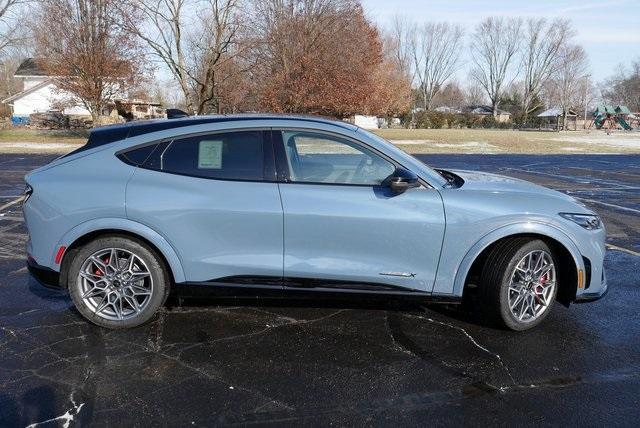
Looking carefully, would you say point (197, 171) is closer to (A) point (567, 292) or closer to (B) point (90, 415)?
(B) point (90, 415)

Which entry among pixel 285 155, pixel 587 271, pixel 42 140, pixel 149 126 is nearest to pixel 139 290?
pixel 149 126

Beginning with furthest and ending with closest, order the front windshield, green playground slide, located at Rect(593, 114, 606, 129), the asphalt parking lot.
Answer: green playground slide, located at Rect(593, 114, 606, 129) < the front windshield < the asphalt parking lot

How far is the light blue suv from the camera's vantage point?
3.91 meters

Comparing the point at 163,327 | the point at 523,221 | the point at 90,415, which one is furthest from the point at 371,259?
the point at 90,415

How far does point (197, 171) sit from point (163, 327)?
1302 mm

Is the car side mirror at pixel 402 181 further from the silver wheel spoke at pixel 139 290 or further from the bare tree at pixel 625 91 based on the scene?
the bare tree at pixel 625 91

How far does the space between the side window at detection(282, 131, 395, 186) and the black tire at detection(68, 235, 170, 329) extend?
1276 millimetres

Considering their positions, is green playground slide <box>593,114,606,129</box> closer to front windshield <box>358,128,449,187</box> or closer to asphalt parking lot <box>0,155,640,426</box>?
asphalt parking lot <box>0,155,640,426</box>

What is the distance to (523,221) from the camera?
12.9 ft

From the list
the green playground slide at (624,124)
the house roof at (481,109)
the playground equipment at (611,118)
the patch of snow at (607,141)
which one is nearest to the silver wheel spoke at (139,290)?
the patch of snow at (607,141)

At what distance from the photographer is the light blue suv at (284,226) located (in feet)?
12.8

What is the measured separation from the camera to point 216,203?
394 centimetres

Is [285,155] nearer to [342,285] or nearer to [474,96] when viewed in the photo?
[342,285]

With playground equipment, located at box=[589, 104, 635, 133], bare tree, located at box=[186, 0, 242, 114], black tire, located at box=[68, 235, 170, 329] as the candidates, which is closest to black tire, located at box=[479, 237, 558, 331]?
black tire, located at box=[68, 235, 170, 329]
